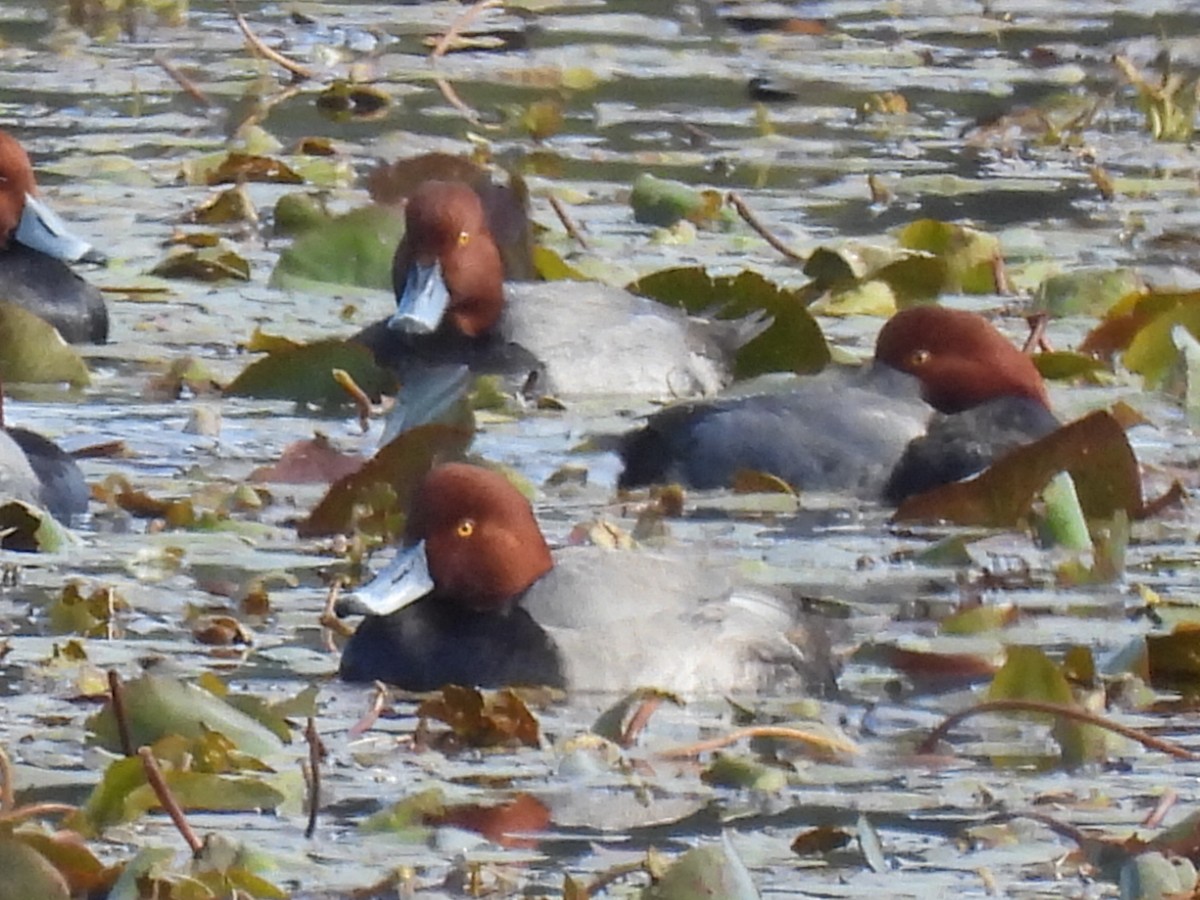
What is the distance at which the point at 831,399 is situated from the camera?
30.8ft

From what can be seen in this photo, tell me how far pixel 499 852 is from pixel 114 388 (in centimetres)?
448

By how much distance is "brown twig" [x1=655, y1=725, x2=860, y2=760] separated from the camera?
6655mm

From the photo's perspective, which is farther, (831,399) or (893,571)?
(831,399)

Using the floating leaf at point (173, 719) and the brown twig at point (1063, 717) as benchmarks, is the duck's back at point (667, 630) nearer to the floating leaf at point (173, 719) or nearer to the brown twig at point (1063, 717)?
the brown twig at point (1063, 717)

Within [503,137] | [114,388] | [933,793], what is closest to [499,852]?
[933,793]

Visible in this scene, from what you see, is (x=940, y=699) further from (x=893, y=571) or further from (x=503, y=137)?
(x=503, y=137)

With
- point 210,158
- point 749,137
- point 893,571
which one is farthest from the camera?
point 749,137

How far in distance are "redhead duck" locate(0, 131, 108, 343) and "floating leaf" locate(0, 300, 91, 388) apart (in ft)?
1.90

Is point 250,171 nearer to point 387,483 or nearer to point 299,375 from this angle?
point 299,375

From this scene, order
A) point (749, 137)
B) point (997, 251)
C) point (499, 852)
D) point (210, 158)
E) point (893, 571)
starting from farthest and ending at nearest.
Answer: point (749, 137), point (210, 158), point (997, 251), point (893, 571), point (499, 852)

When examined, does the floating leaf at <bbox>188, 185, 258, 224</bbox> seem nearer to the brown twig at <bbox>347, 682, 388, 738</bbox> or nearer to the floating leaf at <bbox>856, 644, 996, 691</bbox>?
the floating leaf at <bbox>856, 644, 996, 691</bbox>

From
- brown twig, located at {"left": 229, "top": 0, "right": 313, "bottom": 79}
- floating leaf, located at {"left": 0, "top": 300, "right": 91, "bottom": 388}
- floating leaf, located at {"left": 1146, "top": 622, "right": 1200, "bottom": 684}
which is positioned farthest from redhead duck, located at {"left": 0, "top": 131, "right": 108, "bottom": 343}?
floating leaf, located at {"left": 1146, "top": 622, "right": 1200, "bottom": 684}

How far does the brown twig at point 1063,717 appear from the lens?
6.39 metres

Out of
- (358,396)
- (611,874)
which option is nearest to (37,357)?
(358,396)
